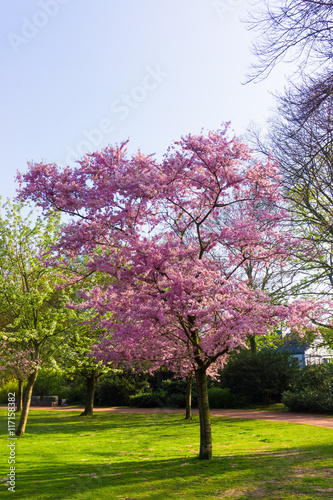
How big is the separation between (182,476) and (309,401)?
467 inches

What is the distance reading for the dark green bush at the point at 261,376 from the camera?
20312 mm

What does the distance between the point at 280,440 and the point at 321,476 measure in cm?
401

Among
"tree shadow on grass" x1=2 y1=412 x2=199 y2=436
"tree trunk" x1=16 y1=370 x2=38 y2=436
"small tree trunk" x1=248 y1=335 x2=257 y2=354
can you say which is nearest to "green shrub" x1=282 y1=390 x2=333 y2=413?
"small tree trunk" x1=248 y1=335 x2=257 y2=354

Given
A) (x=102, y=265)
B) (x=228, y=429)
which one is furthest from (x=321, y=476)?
(x=228, y=429)

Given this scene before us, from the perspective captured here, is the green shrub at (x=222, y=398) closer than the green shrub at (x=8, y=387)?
Yes

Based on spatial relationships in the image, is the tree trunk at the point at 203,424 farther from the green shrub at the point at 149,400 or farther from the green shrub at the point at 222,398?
the green shrub at the point at 149,400

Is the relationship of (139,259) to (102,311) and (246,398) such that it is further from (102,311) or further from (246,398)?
(246,398)

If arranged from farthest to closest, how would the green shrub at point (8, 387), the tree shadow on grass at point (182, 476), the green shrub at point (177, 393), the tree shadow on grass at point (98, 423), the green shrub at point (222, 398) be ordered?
the green shrub at point (8, 387) → the green shrub at point (177, 393) → the green shrub at point (222, 398) → the tree shadow on grass at point (98, 423) → the tree shadow on grass at point (182, 476)

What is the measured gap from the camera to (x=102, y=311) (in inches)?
333

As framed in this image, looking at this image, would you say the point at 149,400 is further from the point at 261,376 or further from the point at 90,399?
the point at 261,376

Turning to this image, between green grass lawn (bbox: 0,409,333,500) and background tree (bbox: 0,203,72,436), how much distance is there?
2773 mm

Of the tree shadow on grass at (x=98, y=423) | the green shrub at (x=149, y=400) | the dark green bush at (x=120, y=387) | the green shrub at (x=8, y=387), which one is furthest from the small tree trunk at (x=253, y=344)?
the green shrub at (x=8, y=387)

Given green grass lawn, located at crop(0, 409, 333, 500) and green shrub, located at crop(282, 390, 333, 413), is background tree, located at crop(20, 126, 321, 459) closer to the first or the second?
green grass lawn, located at crop(0, 409, 333, 500)

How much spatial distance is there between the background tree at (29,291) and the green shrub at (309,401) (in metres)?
10.6
